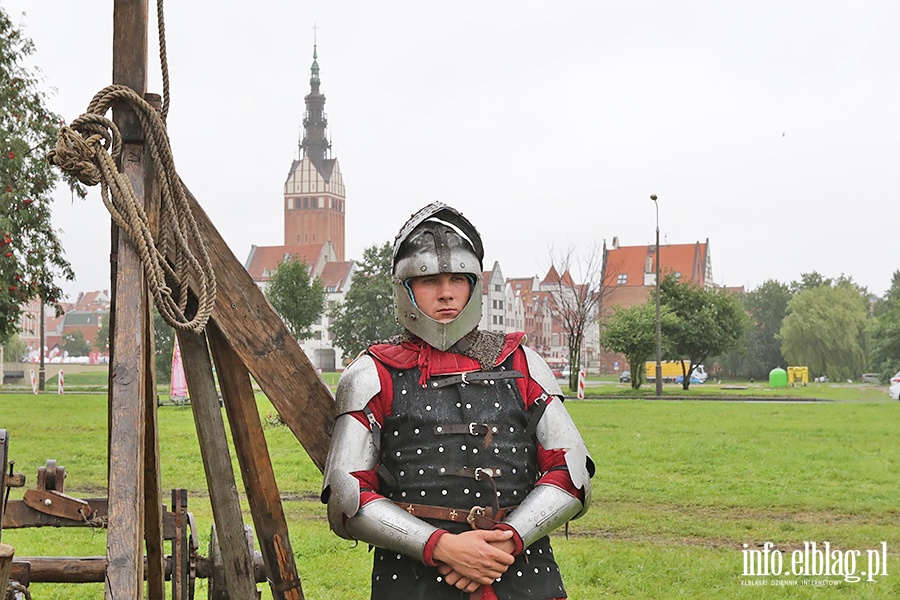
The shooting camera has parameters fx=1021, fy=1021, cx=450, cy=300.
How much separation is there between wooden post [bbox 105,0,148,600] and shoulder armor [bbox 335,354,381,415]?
0.57 meters

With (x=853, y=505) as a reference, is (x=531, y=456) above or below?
above

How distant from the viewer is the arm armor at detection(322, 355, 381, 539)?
114 inches

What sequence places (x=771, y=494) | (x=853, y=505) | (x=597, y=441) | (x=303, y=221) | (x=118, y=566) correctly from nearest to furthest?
(x=118, y=566) < (x=853, y=505) < (x=771, y=494) < (x=597, y=441) < (x=303, y=221)

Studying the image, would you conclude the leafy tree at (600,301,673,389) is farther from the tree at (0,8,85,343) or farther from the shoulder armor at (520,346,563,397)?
the shoulder armor at (520,346,563,397)

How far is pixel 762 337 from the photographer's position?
7481 cm

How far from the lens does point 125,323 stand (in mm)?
2807

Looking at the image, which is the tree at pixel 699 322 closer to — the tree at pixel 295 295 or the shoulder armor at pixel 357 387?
the tree at pixel 295 295

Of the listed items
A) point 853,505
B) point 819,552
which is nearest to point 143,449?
point 819,552

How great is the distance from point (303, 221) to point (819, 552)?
347ft

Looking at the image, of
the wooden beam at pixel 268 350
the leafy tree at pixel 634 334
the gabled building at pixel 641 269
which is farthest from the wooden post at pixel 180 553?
the gabled building at pixel 641 269

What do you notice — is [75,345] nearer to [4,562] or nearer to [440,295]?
[440,295]

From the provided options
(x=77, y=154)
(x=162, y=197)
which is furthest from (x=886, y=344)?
(x=77, y=154)

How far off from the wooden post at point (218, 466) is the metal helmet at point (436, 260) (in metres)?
0.64

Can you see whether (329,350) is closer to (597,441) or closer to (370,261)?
(370,261)
